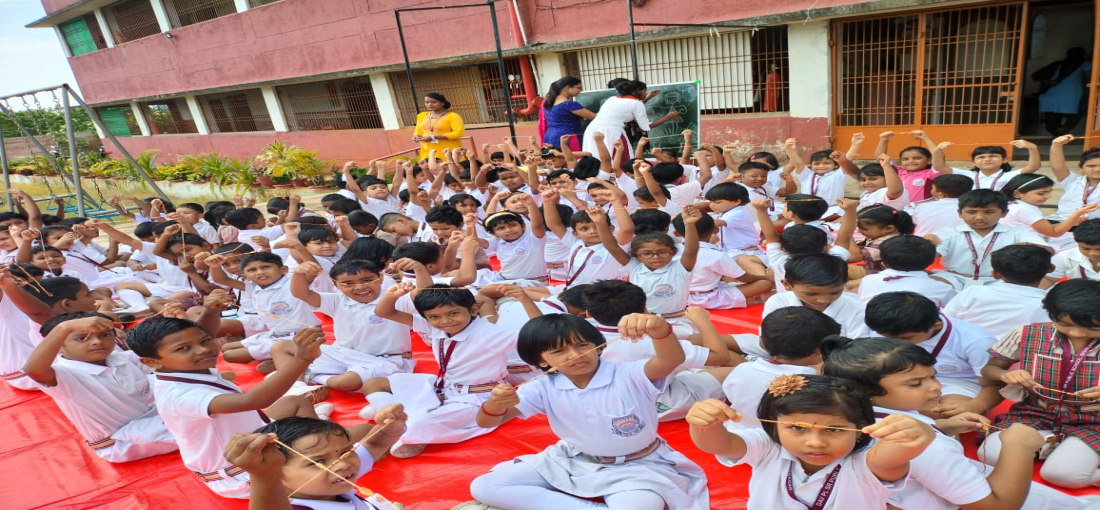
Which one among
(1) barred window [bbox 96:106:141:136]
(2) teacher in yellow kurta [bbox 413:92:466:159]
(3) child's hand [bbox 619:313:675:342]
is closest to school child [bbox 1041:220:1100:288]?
(3) child's hand [bbox 619:313:675:342]

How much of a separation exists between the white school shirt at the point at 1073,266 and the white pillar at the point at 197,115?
19383 millimetres

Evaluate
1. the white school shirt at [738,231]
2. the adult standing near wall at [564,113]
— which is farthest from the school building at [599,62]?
the white school shirt at [738,231]

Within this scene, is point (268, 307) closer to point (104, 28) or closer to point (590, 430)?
point (590, 430)

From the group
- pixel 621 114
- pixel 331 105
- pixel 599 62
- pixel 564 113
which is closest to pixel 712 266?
pixel 621 114

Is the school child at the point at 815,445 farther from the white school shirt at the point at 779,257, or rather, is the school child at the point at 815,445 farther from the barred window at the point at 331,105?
the barred window at the point at 331,105

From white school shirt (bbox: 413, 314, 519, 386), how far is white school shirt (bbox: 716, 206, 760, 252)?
7.89 feet

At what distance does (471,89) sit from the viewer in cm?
1170

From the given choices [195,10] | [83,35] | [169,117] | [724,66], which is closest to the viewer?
[724,66]

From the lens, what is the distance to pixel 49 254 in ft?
15.9

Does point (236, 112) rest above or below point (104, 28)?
below

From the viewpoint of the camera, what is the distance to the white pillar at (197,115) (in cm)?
1683

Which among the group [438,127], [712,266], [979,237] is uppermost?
[438,127]

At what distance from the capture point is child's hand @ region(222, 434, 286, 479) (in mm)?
1516

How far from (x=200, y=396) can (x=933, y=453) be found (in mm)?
2555
